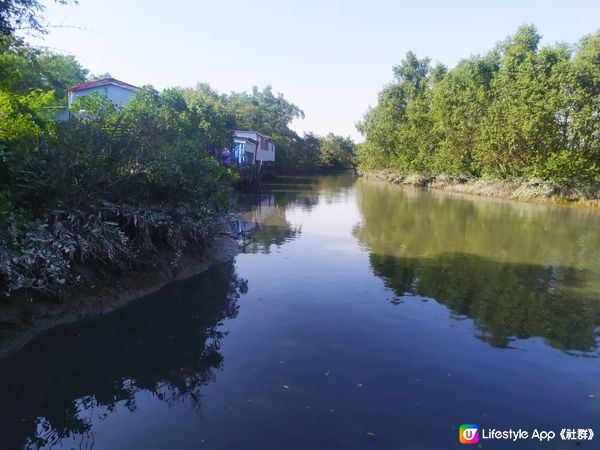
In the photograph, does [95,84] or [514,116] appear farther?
[514,116]

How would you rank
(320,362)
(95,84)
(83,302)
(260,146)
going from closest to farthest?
(320,362) < (83,302) < (95,84) < (260,146)

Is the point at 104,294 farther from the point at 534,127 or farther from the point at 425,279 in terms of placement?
the point at 534,127

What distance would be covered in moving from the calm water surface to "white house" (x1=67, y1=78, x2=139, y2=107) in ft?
58.4

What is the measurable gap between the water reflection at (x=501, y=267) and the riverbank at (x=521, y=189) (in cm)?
802

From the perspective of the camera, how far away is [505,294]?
1116cm

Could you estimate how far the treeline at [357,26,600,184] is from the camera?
33.3 m

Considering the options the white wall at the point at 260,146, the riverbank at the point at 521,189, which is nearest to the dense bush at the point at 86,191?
the white wall at the point at 260,146

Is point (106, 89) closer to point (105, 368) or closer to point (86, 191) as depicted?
point (86, 191)

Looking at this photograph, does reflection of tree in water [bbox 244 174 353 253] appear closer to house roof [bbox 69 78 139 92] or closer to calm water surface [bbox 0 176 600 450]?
calm water surface [bbox 0 176 600 450]

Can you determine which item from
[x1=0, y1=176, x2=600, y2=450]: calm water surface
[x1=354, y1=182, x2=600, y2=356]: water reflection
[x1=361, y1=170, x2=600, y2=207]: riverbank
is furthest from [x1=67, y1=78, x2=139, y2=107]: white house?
[x1=361, y1=170, x2=600, y2=207]: riverbank

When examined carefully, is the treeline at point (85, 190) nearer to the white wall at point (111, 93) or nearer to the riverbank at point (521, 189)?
the white wall at point (111, 93)

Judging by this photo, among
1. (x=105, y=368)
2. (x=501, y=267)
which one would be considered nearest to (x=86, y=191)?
Result: (x=105, y=368)

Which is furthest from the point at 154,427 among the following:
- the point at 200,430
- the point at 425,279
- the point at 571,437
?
the point at 425,279

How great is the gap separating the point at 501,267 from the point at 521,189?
84.2ft
